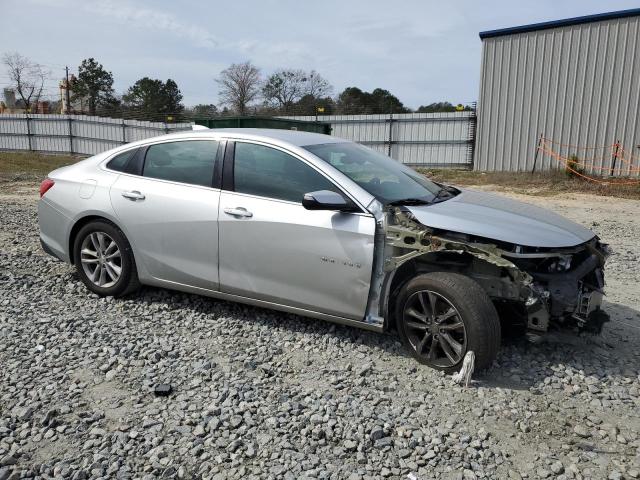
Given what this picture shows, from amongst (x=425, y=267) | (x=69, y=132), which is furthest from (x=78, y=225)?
(x=69, y=132)

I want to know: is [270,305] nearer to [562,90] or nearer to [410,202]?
[410,202]

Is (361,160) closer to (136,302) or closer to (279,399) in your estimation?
(279,399)

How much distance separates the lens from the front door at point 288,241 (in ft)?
12.5

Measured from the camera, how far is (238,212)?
421 centimetres

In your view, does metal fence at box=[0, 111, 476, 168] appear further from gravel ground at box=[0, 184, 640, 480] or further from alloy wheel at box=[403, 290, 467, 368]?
alloy wheel at box=[403, 290, 467, 368]

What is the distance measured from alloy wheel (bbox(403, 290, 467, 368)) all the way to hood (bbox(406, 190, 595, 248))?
1.63 ft

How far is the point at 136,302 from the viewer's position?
16.3 ft

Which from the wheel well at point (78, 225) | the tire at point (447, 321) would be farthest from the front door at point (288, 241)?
the wheel well at point (78, 225)

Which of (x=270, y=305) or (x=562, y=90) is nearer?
(x=270, y=305)

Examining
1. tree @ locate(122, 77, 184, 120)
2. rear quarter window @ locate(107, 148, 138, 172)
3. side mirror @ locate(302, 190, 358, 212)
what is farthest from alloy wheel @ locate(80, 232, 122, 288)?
tree @ locate(122, 77, 184, 120)

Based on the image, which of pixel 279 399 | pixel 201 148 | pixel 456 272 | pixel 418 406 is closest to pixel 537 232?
pixel 456 272

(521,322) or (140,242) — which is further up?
(140,242)

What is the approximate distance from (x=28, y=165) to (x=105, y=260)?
19.7 metres

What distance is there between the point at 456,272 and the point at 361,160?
1.29m
